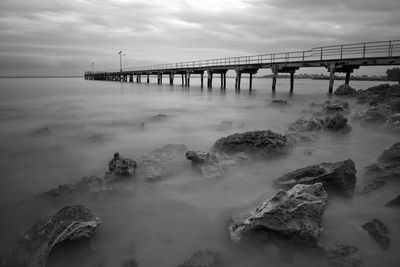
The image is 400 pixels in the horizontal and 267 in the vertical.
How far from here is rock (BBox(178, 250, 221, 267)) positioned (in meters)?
2.82

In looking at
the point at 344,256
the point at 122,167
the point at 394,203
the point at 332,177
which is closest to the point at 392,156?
the point at 394,203

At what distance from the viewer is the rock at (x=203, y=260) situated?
282 centimetres

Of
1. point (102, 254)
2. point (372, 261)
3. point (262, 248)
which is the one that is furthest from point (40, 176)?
point (372, 261)

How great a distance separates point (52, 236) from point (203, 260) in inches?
70.0

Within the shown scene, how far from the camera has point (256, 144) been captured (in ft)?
19.5

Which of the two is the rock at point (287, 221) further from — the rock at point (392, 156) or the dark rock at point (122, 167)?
the rock at point (392, 156)

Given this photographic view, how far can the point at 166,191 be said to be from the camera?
177 inches

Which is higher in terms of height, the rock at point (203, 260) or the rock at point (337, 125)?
the rock at point (337, 125)

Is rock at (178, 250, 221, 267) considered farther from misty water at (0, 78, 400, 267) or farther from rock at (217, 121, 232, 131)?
rock at (217, 121, 232, 131)

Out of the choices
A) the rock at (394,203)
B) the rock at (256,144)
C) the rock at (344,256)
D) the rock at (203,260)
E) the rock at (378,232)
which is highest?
the rock at (256,144)

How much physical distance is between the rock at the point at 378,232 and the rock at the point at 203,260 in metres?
1.84

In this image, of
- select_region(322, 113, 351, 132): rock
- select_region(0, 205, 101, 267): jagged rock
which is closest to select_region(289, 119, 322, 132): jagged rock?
select_region(322, 113, 351, 132): rock

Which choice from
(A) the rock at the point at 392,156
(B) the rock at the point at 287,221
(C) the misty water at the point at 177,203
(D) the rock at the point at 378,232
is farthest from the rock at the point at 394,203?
(A) the rock at the point at 392,156

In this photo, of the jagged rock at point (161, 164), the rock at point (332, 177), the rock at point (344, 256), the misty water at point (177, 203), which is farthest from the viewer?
the jagged rock at point (161, 164)
